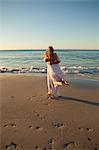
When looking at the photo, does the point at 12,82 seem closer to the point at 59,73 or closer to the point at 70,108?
the point at 59,73

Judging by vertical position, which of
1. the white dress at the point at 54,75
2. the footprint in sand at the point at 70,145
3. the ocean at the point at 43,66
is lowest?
the ocean at the point at 43,66

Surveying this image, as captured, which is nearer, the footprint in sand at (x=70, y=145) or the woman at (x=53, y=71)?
the footprint in sand at (x=70, y=145)

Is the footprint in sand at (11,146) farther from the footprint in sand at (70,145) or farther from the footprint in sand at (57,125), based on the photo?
the footprint in sand at (57,125)

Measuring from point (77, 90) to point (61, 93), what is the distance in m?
0.69

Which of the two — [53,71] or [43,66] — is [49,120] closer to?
[53,71]

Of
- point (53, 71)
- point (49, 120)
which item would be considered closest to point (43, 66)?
point (53, 71)

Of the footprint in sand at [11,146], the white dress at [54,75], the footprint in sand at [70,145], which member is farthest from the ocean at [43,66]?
the footprint in sand at [11,146]

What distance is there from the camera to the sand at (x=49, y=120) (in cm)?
442

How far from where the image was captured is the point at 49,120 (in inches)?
216

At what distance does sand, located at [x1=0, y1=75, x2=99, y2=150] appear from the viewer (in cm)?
442

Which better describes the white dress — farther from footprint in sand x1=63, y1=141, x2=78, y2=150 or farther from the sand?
footprint in sand x1=63, y1=141, x2=78, y2=150

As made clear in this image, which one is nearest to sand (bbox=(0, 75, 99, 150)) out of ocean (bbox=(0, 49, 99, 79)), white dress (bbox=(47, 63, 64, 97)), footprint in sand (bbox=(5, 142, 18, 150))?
footprint in sand (bbox=(5, 142, 18, 150))

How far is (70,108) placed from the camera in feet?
20.9

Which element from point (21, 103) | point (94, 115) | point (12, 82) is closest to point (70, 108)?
point (94, 115)
